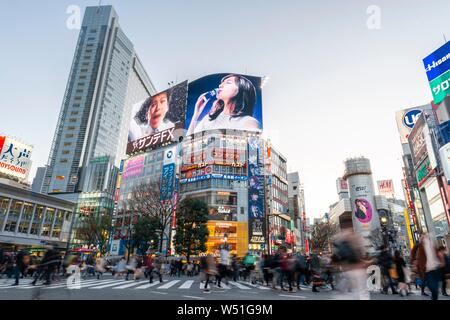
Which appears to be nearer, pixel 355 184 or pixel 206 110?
pixel 206 110

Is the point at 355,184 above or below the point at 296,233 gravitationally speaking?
above

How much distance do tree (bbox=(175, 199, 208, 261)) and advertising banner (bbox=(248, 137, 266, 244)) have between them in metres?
12.9

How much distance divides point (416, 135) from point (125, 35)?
13560 centimetres

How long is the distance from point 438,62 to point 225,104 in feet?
113

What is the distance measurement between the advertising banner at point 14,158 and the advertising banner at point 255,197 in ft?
139

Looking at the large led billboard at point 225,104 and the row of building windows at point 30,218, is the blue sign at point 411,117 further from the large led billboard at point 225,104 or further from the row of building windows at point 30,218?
the row of building windows at point 30,218

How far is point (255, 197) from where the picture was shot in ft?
171

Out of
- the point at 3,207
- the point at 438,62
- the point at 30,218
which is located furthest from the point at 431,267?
the point at 30,218

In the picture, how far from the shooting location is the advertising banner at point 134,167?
6612cm

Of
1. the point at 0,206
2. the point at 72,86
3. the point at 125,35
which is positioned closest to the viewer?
the point at 0,206

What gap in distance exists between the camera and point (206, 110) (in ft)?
185

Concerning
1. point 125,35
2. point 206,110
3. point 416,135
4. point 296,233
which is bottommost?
point 296,233

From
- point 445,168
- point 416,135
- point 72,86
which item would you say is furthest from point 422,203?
point 72,86
